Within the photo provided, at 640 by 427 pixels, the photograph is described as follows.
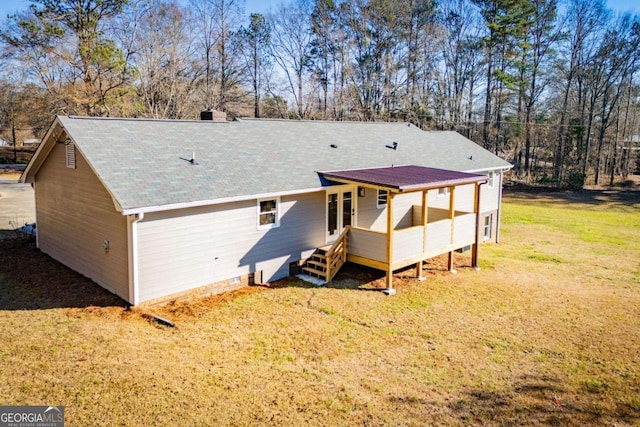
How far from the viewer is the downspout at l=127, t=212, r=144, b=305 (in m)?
10.2

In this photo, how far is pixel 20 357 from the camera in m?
8.23

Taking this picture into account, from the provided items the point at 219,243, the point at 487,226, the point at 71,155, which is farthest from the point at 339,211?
the point at 487,226

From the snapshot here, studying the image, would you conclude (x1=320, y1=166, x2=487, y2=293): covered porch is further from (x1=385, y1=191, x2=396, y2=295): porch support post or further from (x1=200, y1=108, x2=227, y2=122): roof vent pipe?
(x1=200, y1=108, x2=227, y2=122): roof vent pipe

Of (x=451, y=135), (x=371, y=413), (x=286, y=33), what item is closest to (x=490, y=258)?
(x=451, y=135)

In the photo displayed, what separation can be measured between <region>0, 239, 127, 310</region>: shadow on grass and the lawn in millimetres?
55

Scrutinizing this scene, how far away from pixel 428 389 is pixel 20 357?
709 centimetres

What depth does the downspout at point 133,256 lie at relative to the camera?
33.4 ft

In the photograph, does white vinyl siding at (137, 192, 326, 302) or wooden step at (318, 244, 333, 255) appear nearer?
white vinyl siding at (137, 192, 326, 302)

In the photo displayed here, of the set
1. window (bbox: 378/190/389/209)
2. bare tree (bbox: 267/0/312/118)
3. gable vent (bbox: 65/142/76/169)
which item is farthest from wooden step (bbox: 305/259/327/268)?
bare tree (bbox: 267/0/312/118)

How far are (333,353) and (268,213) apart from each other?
4874mm

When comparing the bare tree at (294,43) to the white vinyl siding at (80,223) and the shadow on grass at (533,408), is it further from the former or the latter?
the shadow on grass at (533,408)

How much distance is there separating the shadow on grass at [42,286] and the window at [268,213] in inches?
157

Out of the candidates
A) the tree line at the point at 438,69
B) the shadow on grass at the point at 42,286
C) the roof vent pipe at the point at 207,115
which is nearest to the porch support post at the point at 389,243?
the shadow on grass at the point at 42,286

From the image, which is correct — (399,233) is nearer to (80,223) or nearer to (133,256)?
(133,256)
